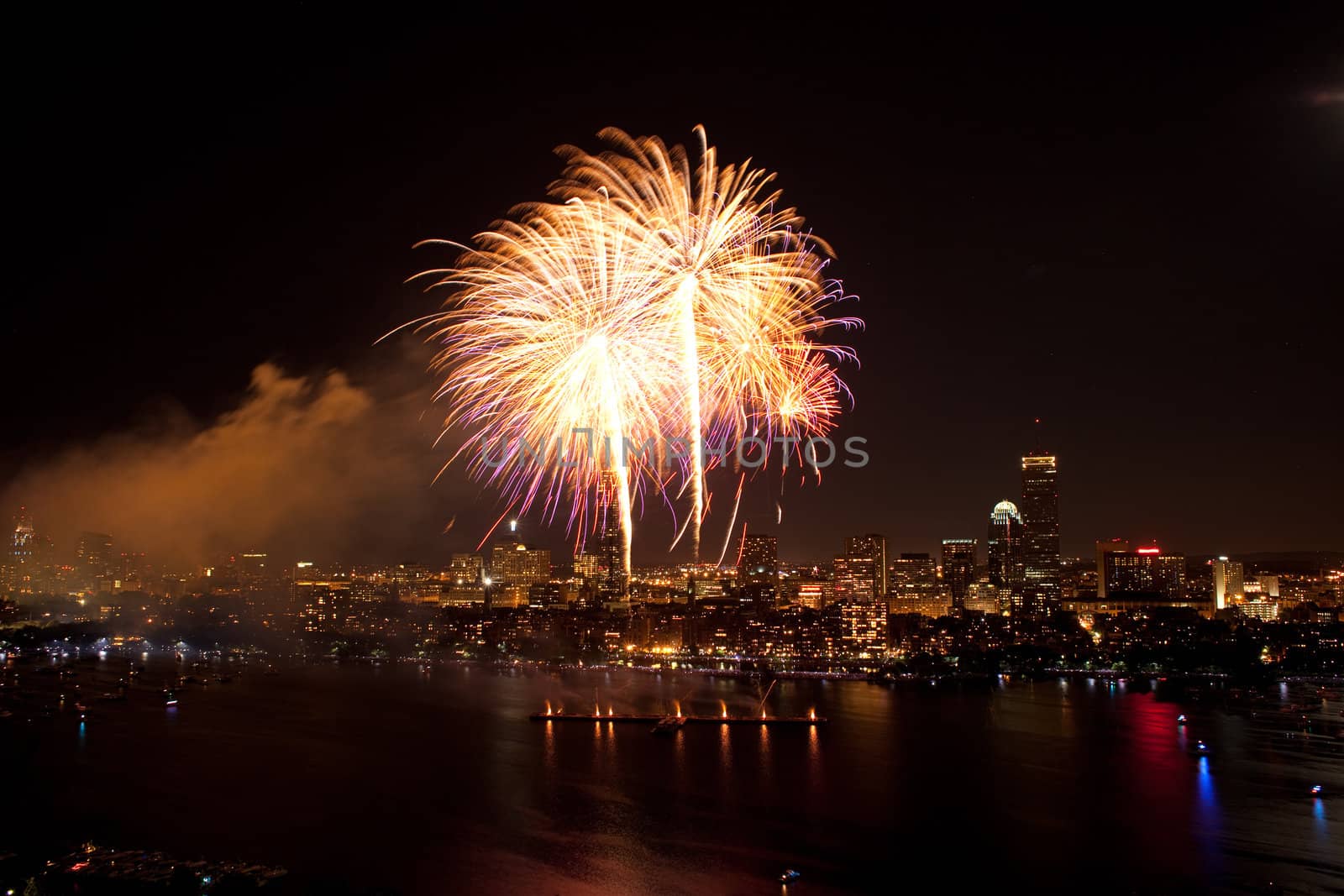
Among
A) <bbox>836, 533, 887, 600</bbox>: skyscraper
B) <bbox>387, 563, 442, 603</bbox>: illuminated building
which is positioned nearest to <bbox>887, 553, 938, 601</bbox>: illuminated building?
<bbox>836, 533, 887, 600</bbox>: skyscraper

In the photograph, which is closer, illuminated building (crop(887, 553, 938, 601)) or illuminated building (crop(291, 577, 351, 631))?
illuminated building (crop(291, 577, 351, 631))

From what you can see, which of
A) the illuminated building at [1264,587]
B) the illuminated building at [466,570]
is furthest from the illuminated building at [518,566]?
the illuminated building at [1264,587]

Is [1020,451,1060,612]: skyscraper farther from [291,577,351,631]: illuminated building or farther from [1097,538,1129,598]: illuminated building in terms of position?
[291,577,351,631]: illuminated building

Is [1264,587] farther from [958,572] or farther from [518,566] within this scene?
[518,566]

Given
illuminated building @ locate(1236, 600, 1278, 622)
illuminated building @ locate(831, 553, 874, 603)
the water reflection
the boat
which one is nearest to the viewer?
the water reflection

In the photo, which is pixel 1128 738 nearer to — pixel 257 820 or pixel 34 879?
pixel 257 820

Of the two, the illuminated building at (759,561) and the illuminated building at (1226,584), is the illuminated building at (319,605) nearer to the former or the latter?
the illuminated building at (759,561)

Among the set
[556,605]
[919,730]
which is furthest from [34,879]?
[556,605]
